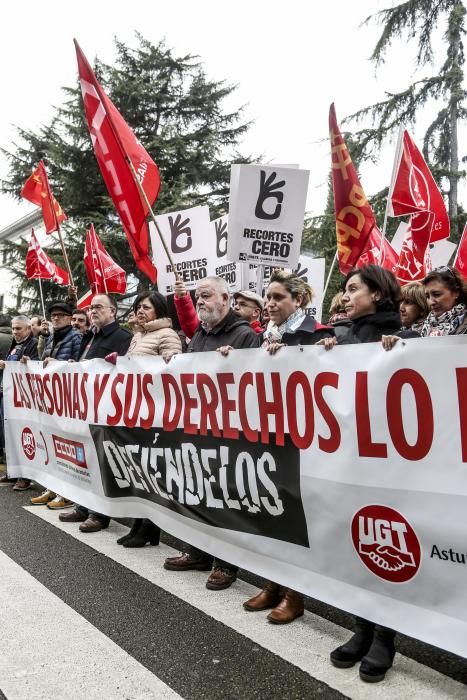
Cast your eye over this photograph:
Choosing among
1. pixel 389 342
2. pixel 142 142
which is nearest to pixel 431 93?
pixel 142 142

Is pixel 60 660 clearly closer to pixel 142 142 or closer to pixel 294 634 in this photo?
pixel 294 634

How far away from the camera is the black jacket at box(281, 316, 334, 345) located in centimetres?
382

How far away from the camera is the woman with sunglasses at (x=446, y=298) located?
13.8 feet

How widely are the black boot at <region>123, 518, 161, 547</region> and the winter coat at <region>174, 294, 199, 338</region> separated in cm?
171

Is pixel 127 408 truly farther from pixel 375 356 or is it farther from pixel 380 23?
pixel 380 23

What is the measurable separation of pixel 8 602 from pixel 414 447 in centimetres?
254

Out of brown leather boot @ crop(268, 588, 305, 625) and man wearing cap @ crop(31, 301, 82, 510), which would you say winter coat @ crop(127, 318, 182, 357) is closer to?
man wearing cap @ crop(31, 301, 82, 510)

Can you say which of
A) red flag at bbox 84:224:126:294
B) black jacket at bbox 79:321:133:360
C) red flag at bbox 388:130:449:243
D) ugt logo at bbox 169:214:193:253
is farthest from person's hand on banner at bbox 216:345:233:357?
red flag at bbox 84:224:126:294

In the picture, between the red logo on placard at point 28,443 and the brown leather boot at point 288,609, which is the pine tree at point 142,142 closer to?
the red logo on placard at point 28,443

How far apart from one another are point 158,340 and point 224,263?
3.13 meters

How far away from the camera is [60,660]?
10.1 feet

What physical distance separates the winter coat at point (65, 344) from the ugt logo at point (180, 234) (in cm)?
172

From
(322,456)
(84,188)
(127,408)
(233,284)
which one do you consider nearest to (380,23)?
(84,188)

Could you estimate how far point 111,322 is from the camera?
598 centimetres
